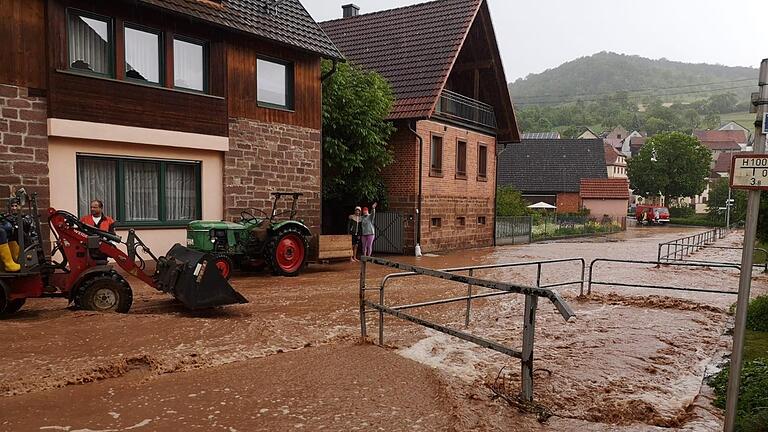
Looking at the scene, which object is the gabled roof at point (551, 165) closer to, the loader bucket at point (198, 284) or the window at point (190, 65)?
the window at point (190, 65)

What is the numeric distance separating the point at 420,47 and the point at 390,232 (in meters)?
7.28

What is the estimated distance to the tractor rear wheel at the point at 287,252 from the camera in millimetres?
13156

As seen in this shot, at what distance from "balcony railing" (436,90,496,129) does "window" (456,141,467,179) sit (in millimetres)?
974

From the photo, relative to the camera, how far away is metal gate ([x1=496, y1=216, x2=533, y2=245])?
27.8m

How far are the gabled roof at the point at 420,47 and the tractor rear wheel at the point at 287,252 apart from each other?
7898 mm

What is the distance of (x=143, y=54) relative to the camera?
12953 mm

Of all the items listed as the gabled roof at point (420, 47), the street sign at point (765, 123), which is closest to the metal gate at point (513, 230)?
the gabled roof at point (420, 47)

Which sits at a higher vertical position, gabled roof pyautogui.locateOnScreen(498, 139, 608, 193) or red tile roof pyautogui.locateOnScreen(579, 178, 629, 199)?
gabled roof pyautogui.locateOnScreen(498, 139, 608, 193)

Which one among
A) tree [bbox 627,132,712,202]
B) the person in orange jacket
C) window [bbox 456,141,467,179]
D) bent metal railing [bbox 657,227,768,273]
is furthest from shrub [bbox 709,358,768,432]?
tree [bbox 627,132,712,202]

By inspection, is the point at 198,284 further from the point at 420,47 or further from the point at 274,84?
the point at 420,47

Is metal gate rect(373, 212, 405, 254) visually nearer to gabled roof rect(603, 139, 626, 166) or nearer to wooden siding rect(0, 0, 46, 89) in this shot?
wooden siding rect(0, 0, 46, 89)

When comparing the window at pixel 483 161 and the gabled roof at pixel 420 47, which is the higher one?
the gabled roof at pixel 420 47

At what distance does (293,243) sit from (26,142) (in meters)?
5.61

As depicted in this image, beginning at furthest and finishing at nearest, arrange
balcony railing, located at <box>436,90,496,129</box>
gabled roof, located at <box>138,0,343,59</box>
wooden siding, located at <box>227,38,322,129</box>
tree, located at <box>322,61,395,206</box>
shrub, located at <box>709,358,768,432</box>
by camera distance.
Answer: balcony railing, located at <box>436,90,496,129</box>
tree, located at <box>322,61,395,206</box>
wooden siding, located at <box>227,38,322,129</box>
gabled roof, located at <box>138,0,343,59</box>
shrub, located at <box>709,358,768,432</box>
